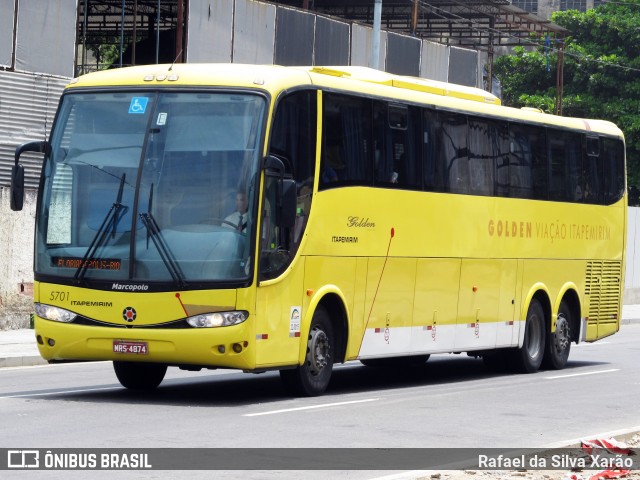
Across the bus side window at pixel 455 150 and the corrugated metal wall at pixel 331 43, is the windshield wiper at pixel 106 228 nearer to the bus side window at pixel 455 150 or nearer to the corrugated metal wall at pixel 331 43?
the bus side window at pixel 455 150

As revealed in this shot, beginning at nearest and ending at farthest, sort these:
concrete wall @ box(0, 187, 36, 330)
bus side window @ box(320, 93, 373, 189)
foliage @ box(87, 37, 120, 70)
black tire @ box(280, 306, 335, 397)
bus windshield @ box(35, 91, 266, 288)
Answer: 1. bus windshield @ box(35, 91, 266, 288)
2. black tire @ box(280, 306, 335, 397)
3. bus side window @ box(320, 93, 373, 189)
4. concrete wall @ box(0, 187, 36, 330)
5. foliage @ box(87, 37, 120, 70)

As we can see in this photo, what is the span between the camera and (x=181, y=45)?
31547 mm

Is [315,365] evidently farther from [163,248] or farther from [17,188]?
[17,188]

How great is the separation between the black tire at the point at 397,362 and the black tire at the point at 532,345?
1302 mm

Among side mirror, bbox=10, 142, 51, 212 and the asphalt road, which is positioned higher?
side mirror, bbox=10, 142, 51, 212

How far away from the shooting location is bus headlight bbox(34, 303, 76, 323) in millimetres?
14516

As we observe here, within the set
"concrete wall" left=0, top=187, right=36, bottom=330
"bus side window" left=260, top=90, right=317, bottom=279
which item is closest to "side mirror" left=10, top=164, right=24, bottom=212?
"bus side window" left=260, top=90, right=317, bottom=279

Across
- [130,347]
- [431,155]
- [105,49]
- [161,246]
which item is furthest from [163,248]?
[105,49]

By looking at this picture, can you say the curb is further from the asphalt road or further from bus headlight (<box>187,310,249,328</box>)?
bus headlight (<box>187,310,249,328</box>)

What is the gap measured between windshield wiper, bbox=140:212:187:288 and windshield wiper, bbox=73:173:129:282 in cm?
28

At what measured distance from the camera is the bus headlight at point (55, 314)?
47.6 feet

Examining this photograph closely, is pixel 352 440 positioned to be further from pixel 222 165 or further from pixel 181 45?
pixel 181 45

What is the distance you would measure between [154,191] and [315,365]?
2.75m

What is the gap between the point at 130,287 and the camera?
14.2 m
